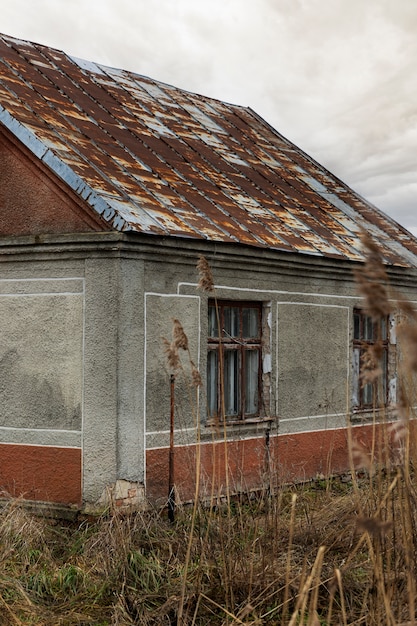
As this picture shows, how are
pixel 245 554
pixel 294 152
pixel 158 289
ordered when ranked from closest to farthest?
pixel 245 554, pixel 158 289, pixel 294 152

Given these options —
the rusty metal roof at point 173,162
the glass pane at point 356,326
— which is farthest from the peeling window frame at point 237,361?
the glass pane at point 356,326

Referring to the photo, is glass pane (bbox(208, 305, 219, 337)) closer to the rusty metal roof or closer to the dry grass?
the rusty metal roof

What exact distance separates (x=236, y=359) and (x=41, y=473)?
2508mm

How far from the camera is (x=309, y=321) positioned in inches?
395

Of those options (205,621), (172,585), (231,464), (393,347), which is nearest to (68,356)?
(231,464)

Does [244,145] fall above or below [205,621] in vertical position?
above

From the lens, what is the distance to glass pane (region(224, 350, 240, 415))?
30.0ft

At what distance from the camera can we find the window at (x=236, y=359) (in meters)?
8.95

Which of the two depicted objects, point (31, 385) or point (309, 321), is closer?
point (31, 385)

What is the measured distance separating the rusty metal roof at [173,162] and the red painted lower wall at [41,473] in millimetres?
2264

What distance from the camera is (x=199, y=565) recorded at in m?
4.52

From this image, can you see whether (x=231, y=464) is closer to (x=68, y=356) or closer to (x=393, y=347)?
(x=68, y=356)

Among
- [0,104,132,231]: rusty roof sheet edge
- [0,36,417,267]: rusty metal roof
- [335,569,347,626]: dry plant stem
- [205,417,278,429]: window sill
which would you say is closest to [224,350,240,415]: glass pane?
[205,417,278,429]: window sill

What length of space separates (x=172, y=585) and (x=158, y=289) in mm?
3247
